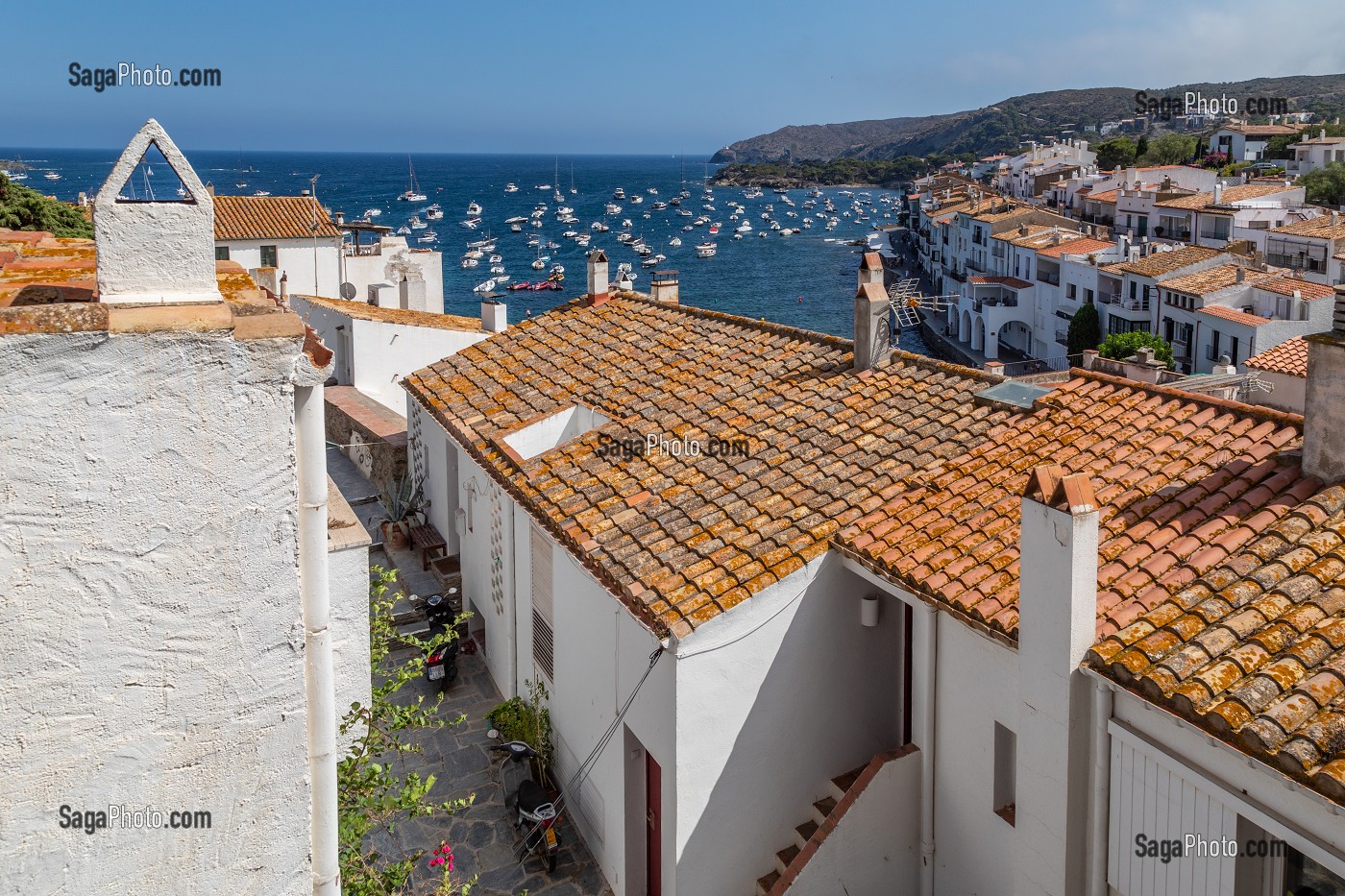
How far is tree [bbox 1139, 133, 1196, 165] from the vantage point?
108 m

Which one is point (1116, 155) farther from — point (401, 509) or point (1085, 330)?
point (401, 509)

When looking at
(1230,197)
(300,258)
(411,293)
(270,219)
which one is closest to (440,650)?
(411,293)

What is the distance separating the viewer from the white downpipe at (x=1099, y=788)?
7.05 meters

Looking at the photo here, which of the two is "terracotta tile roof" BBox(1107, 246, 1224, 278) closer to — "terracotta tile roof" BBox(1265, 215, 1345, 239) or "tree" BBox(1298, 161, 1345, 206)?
"terracotta tile roof" BBox(1265, 215, 1345, 239)

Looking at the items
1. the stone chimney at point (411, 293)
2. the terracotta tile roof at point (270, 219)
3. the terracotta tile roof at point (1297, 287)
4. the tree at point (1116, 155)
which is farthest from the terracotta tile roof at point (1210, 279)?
the tree at point (1116, 155)

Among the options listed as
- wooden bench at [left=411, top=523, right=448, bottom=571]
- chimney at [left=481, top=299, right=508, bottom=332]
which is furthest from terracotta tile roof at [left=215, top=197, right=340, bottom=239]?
wooden bench at [left=411, top=523, right=448, bottom=571]

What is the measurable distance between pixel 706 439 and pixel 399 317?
16.2 meters

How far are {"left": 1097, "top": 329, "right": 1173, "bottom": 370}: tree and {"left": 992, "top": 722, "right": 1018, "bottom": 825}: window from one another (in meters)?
43.1

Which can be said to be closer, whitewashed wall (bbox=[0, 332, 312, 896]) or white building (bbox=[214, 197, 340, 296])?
whitewashed wall (bbox=[0, 332, 312, 896])

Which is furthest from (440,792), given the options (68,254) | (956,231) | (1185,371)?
(956,231)

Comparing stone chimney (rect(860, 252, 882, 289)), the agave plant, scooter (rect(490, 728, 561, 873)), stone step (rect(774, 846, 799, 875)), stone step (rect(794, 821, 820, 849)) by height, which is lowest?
scooter (rect(490, 728, 561, 873))

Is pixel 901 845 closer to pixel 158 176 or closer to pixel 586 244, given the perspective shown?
pixel 158 176

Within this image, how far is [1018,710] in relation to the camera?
7.79 m

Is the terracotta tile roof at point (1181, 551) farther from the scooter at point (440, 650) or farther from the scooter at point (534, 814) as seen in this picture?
the scooter at point (440, 650)
